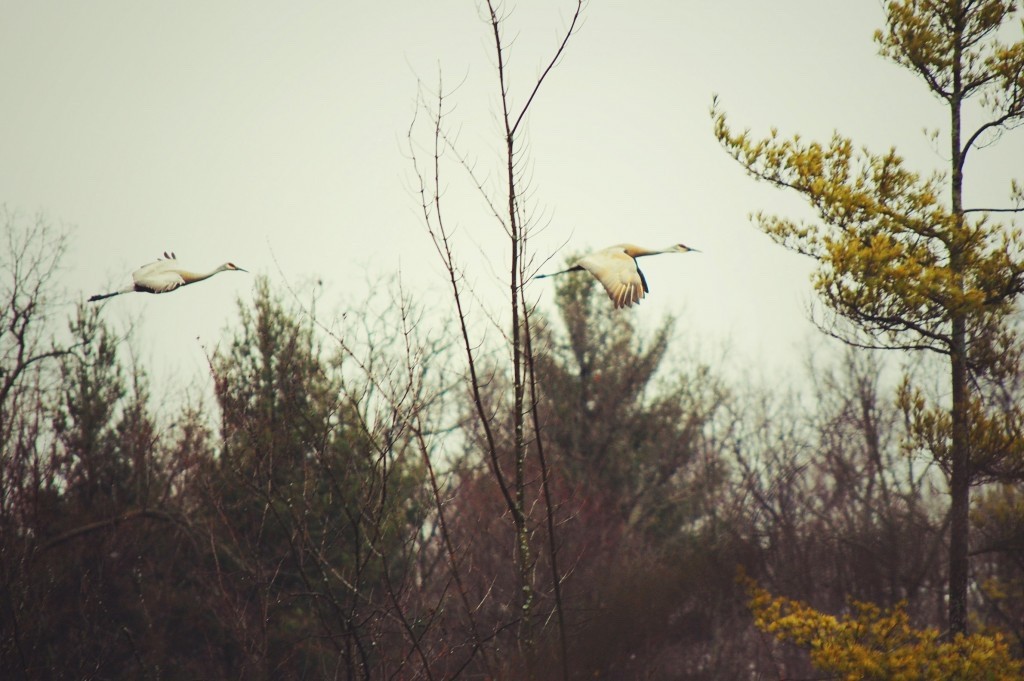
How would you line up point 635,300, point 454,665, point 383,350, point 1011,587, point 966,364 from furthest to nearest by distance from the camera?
point 383,350, point 1011,587, point 454,665, point 966,364, point 635,300

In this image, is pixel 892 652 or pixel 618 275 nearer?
pixel 618 275

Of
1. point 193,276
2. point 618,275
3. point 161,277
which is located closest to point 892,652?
point 618,275

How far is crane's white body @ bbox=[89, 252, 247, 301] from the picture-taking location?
389 cm

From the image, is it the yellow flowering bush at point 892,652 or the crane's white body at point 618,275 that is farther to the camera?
the yellow flowering bush at point 892,652

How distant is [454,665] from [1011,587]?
8475mm

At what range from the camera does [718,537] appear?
42.9 ft

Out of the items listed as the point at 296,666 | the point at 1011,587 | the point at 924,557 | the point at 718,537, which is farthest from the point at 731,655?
the point at 296,666

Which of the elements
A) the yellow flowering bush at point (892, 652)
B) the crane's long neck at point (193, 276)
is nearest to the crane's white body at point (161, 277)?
the crane's long neck at point (193, 276)

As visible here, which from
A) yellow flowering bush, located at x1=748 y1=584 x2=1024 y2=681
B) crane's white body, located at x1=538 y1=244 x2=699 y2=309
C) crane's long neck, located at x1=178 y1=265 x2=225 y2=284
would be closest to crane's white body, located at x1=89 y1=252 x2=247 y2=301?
crane's long neck, located at x1=178 y1=265 x2=225 y2=284

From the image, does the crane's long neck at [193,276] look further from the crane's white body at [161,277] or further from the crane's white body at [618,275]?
the crane's white body at [618,275]

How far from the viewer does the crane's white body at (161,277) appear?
3887 millimetres

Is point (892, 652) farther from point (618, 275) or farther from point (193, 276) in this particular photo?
point (193, 276)

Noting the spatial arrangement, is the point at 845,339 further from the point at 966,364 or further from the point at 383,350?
the point at 383,350

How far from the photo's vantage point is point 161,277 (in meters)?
4.00
